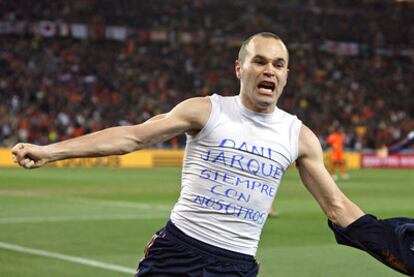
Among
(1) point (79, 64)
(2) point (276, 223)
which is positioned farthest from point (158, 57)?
(2) point (276, 223)

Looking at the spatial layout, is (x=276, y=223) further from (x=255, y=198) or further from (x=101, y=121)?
(x=101, y=121)

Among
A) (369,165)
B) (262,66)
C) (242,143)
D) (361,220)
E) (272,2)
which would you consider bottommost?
(369,165)

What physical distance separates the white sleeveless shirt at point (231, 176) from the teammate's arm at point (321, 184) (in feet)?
0.77

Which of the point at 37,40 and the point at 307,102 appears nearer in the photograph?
the point at 37,40

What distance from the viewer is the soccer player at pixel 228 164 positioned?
5.04m

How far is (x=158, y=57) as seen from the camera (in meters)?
50.1

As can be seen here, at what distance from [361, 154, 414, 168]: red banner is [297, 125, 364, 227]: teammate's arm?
132ft

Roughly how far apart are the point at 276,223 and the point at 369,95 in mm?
37289

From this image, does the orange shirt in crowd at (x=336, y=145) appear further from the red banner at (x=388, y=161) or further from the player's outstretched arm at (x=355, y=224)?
the player's outstretched arm at (x=355, y=224)

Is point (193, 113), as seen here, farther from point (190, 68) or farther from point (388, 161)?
point (190, 68)

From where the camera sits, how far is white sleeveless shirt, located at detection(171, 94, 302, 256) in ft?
16.8

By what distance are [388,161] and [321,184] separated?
41383 millimetres

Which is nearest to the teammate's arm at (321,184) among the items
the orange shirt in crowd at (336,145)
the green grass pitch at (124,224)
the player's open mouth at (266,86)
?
the player's open mouth at (266,86)

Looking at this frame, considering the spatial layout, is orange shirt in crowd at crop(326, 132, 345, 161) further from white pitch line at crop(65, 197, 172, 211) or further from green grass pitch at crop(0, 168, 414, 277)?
white pitch line at crop(65, 197, 172, 211)
